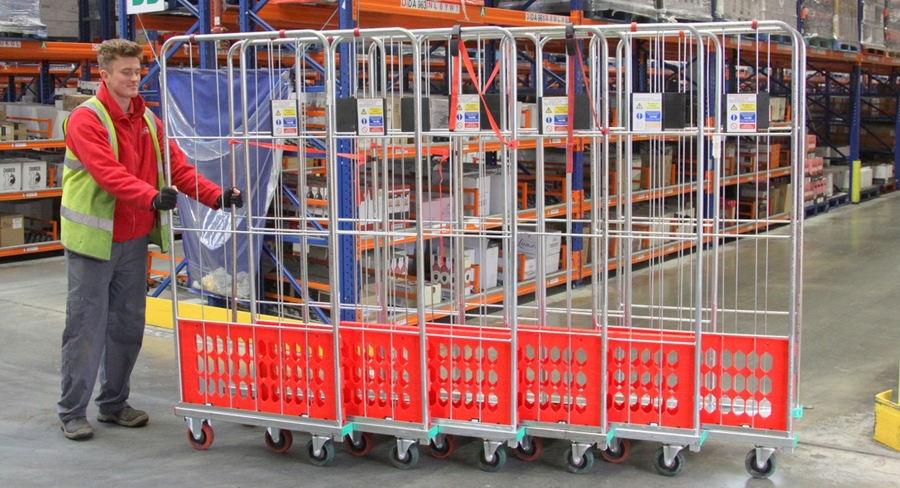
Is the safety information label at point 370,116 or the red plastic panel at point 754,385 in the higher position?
the safety information label at point 370,116

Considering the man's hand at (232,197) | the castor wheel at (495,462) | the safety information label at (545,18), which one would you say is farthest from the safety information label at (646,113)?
the safety information label at (545,18)

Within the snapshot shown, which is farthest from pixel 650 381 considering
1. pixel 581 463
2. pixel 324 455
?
pixel 324 455

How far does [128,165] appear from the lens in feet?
14.9

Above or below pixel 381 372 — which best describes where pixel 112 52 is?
above

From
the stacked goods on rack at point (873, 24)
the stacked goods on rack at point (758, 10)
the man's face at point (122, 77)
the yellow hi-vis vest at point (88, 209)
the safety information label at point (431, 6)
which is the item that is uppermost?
the stacked goods on rack at point (873, 24)

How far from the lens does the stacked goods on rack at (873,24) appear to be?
1377 centimetres

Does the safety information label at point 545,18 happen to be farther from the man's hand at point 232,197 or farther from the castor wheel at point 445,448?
→ the castor wheel at point 445,448

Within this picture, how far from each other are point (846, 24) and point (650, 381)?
1116 cm

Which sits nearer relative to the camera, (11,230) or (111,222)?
(111,222)

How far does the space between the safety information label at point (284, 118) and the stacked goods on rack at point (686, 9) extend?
228 inches

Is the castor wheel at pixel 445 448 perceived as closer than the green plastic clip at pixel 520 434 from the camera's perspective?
No

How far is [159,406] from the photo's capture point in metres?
5.09

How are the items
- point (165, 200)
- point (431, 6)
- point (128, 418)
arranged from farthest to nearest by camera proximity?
point (431, 6) < point (128, 418) < point (165, 200)

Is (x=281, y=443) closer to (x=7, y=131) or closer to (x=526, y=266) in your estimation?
(x=526, y=266)
